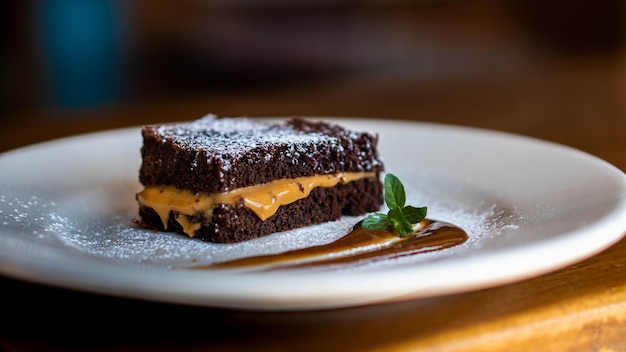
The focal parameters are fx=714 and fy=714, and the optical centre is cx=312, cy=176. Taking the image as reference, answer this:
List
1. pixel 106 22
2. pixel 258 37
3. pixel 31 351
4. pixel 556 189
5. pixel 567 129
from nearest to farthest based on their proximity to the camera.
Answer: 1. pixel 31 351
2. pixel 556 189
3. pixel 567 129
4. pixel 258 37
5. pixel 106 22

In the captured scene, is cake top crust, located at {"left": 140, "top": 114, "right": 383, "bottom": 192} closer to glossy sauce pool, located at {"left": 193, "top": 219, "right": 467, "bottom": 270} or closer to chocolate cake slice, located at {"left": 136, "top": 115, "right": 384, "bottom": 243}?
chocolate cake slice, located at {"left": 136, "top": 115, "right": 384, "bottom": 243}

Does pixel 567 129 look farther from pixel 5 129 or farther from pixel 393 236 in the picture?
pixel 5 129

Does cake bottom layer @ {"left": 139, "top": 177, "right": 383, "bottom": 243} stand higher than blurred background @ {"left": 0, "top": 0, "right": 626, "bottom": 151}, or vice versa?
blurred background @ {"left": 0, "top": 0, "right": 626, "bottom": 151}

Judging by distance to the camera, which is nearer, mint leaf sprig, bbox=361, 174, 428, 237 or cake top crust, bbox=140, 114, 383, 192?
mint leaf sprig, bbox=361, 174, 428, 237

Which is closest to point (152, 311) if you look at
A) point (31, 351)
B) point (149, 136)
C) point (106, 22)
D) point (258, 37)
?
point (31, 351)

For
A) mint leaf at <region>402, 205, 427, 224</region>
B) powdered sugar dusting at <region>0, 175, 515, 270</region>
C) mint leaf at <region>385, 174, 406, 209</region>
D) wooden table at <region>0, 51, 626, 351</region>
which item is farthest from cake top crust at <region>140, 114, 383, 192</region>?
wooden table at <region>0, 51, 626, 351</region>

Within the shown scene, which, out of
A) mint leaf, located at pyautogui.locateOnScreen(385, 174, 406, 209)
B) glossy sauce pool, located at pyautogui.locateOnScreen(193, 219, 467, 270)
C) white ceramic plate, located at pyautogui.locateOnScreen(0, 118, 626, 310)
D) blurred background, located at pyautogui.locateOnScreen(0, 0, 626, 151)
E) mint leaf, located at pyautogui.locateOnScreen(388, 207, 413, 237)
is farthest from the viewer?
blurred background, located at pyautogui.locateOnScreen(0, 0, 626, 151)

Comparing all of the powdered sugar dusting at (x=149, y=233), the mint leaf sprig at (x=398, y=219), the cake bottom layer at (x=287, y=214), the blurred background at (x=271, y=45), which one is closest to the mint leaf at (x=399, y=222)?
the mint leaf sprig at (x=398, y=219)
